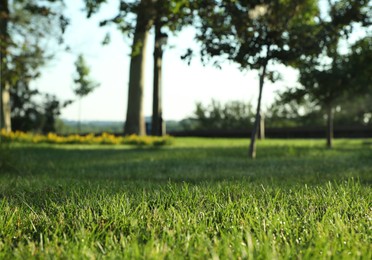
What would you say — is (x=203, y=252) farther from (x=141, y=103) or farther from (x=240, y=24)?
(x=141, y=103)

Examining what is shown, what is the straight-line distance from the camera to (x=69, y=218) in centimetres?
300

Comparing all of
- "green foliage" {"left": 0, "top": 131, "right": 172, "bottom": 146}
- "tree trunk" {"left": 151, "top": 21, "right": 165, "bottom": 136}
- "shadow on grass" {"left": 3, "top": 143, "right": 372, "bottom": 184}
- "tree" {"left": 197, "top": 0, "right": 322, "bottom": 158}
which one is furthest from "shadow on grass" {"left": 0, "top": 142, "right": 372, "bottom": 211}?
"tree trunk" {"left": 151, "top": 21, "right": 165, "bottom": 136}

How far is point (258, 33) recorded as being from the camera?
10.7 meters

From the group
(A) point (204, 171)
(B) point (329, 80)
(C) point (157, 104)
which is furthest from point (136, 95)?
(A) point (204, 171)

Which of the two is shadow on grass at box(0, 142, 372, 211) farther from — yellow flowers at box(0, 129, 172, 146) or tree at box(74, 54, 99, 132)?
tree at box(74, 54, 99, 132)

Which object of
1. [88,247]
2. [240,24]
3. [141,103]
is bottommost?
[88,247]

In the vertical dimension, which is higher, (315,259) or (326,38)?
(326,38)

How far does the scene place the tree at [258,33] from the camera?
10.0 meters

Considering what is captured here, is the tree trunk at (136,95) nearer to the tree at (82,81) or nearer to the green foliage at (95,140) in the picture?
the green foliage at (95,140)

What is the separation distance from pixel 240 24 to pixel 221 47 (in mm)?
789

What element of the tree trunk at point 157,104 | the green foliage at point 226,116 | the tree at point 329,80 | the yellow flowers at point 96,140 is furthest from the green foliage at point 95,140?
the green foliage at point 226,116

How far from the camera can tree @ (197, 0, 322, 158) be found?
394 inches

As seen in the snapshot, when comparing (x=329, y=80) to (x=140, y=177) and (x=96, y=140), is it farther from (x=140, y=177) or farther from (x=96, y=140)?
(x=140, y=177)

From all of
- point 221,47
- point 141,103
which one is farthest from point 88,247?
point 141,103
